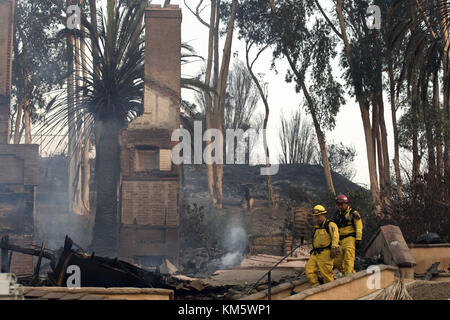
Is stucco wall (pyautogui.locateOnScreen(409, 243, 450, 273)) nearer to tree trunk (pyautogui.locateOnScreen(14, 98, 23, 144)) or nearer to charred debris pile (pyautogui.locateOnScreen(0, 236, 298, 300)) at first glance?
charred debris pile (pyautogui.locateOnScreen(0, 236, 298, 300))

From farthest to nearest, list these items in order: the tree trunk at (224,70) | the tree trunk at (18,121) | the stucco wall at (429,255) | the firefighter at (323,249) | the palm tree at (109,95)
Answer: the tree trunk at (18,121), the tree trunk at (224,70), the palm tree at (109,95), the stucco wall at (429,255), the firefighter at (323,249)

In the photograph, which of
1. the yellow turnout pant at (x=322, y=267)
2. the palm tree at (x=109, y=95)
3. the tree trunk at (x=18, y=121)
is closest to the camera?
the yellow turnout pant at (x=322, y=267)

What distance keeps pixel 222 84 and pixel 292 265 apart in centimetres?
2210

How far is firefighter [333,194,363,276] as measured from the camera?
12094 millimetres

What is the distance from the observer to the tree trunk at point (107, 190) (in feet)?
79.7

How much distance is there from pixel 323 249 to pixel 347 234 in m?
0.60

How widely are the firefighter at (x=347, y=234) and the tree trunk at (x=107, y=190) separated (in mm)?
13298

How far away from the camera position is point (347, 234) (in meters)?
12.2

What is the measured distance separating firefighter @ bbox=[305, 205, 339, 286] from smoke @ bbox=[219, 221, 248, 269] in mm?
13383

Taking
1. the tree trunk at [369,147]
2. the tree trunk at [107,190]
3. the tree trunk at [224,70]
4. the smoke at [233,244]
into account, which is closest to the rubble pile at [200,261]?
the smoke at [233,244]

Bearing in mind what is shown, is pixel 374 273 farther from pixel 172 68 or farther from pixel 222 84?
pixel 222 84

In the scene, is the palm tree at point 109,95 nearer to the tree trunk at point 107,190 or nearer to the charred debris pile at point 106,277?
the tree trunk at point 107,190

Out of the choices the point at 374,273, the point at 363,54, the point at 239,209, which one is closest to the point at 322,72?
the point at 363,54
